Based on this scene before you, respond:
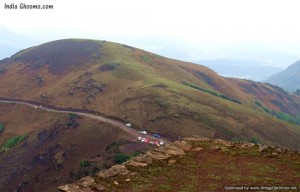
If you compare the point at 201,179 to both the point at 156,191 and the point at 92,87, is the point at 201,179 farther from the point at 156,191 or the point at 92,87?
the point at 92,87

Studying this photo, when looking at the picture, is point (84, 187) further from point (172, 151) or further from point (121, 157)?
point (121, 157)

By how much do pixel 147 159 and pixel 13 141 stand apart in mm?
90850

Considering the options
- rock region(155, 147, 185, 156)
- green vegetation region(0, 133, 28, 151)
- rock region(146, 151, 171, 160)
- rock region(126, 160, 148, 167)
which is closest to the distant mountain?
green vegetation region(0, 133, 28, 151)

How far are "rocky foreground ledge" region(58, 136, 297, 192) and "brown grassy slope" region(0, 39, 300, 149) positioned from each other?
6186 centimetres

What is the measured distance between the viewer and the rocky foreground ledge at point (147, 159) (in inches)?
1168

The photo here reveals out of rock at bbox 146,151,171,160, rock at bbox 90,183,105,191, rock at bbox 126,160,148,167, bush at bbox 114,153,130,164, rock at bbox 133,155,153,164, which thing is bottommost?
bush at bbox 114,153,130,164

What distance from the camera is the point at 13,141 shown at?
11406 cm

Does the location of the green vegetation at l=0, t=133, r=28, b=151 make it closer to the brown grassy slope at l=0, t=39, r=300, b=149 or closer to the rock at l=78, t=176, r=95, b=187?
the brown grassy slope at l=0, t=39, r=300, b=149

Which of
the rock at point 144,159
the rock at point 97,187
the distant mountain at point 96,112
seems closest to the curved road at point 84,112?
the distant mountain at point 96,112

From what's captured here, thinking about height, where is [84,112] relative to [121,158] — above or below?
above

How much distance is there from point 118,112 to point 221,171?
88.8m

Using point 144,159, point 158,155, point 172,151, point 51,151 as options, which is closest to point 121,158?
point 51,151

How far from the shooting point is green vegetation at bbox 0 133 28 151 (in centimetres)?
11210

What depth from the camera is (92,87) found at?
473ft
